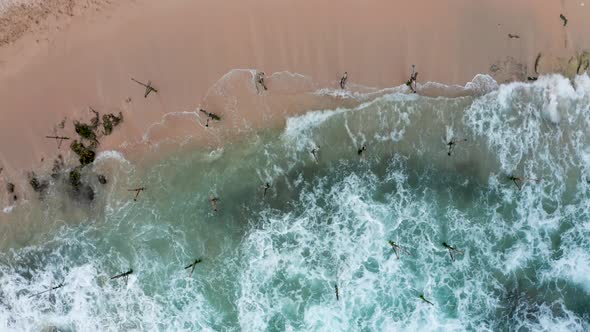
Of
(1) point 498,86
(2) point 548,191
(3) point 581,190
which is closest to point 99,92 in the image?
(1) point 498,86

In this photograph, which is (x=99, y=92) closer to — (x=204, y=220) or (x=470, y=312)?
(x=204, y=220)

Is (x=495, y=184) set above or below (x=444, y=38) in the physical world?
below

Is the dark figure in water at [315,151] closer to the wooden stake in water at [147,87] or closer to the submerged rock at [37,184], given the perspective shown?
the wooden stake in water at [147,87]

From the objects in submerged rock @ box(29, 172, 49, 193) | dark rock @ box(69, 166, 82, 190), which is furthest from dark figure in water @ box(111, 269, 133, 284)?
submerged rock @ box(29, 172, 49, 193)

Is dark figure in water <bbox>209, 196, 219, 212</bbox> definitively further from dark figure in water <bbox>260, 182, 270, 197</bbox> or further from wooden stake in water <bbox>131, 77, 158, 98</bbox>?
wooden stake in water <bbox>131, 77, 158, 98</bbox>

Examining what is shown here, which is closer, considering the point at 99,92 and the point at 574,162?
the point at 99,92

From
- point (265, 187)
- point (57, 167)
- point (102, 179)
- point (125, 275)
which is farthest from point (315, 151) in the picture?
point (57, 167)
